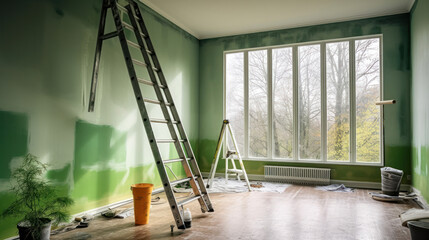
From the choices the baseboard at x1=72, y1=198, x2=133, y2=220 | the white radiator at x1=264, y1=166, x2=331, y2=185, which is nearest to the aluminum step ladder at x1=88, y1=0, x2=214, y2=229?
the baseboard at x1=72, y1=198, x2=133, y2=220

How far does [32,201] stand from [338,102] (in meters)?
5.04

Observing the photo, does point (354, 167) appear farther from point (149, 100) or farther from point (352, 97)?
point (149, 100)

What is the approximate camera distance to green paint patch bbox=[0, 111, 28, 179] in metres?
2.74

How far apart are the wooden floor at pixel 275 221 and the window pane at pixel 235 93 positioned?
2086mm

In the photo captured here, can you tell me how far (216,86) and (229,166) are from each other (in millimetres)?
1753

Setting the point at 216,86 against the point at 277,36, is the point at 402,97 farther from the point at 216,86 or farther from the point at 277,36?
the point at 216,86

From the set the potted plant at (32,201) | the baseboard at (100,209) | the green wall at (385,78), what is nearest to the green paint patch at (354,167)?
the green wall at (385,78)

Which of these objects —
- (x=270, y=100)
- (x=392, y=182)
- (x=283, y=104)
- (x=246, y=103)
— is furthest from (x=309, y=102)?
(x=392, y=182)

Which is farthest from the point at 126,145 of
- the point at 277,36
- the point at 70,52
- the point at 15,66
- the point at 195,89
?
the point at 277,36

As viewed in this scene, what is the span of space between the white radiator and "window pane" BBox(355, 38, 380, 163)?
68cm

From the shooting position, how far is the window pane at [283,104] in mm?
6020

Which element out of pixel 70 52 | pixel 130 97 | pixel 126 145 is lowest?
Result: pixel 126 145

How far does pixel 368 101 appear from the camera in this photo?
18.0ft

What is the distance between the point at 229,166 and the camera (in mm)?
6445
